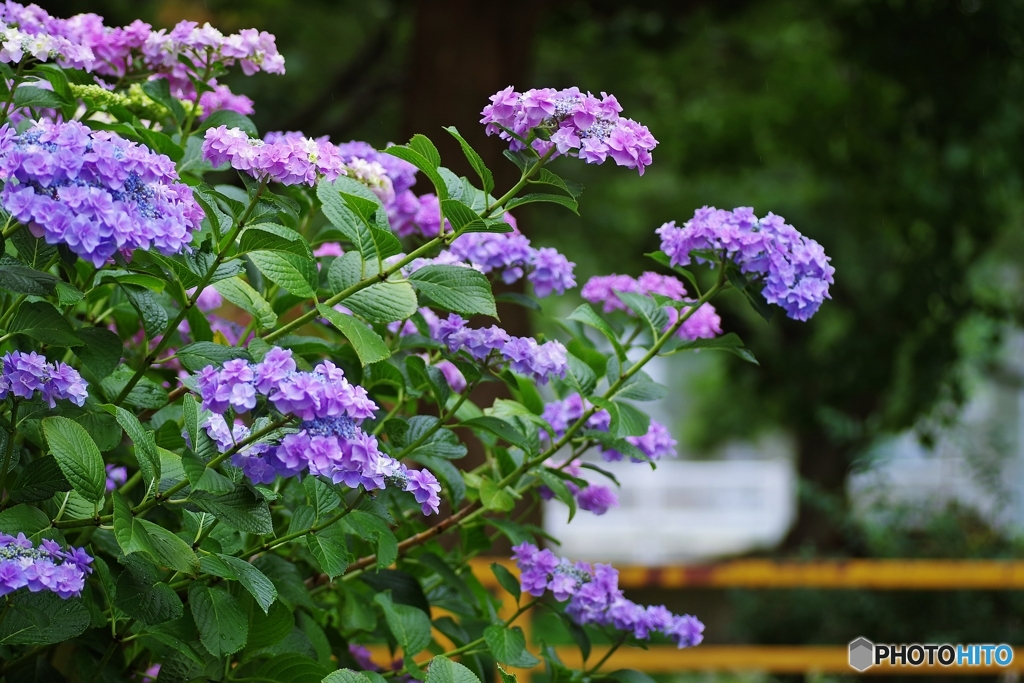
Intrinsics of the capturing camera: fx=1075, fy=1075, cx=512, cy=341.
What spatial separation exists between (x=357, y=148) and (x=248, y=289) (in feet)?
1.10

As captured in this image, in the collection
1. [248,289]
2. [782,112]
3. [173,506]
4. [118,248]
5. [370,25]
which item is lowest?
[173,506]

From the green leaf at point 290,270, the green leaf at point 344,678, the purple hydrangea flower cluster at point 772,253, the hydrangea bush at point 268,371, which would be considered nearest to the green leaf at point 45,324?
the hydrangea bush at point 268,371

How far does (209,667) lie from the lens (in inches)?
49.0

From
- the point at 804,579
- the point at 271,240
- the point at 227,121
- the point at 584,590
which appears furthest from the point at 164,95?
the point at 804,579

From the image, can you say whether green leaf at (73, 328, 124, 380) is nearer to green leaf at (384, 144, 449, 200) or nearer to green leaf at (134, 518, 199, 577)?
green leaf at (134, 518, 199, 577)

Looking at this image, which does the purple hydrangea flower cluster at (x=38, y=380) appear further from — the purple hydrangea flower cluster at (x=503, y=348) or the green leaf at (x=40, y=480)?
the purple hydrangea flower cluster at (x=503, y=348)

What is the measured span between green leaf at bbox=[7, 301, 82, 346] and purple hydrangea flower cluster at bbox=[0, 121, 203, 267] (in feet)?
0.56

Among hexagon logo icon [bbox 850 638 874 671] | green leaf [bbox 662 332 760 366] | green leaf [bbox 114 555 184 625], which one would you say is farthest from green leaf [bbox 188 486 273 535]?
hexagon logo icon [bbox 850 638 874 671]

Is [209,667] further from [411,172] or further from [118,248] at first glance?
[411,172]

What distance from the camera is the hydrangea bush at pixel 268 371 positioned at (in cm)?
102

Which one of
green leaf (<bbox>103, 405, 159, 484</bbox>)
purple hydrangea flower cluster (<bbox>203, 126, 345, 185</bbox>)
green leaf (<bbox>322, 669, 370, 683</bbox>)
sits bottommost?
green leaf (<bbox>322, 669, 370, 683</bbox>)

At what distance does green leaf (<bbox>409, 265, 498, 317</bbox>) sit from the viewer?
1186 millimetres

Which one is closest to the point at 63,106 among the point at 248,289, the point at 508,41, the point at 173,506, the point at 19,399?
the point at 248,289

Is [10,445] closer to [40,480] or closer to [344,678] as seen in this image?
[40,480]
